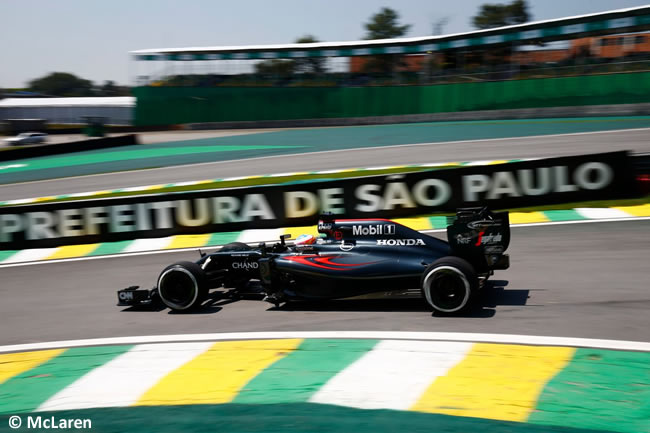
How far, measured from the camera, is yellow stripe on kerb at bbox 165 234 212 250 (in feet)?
40.1

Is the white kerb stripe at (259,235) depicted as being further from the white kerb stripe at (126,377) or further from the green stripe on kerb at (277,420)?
the green stripe on kerb at (277,420)

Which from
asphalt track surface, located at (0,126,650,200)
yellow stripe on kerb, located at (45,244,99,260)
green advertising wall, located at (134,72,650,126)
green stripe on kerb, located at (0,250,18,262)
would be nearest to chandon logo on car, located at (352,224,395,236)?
yellow stripe on kerb, located at (45,244,99,260)

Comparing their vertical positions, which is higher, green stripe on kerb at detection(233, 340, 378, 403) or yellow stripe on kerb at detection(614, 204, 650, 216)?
yellow stripe on kerb at detection(614, 204, 650, 216)

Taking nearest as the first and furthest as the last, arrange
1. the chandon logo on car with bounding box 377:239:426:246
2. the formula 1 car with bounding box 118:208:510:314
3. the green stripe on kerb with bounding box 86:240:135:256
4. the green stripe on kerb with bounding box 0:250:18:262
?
the formula 1 car with bounding box 118:208:510:314 < the chandon logo on car with bounding box 377:239:426:246 < the green stripe on kerb with bounding box 86:240:135:256 < the green stripe on kerb with bounding box 0:250:18:262

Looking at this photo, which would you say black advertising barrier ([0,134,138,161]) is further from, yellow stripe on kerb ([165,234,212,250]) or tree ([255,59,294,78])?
yellow stripe on kerb ([165,234,212,250])

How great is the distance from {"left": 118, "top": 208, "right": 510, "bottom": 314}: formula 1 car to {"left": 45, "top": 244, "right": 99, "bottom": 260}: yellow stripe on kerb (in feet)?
15.0

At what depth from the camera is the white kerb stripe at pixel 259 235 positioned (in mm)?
12255

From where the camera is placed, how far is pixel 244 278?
8.43 metres

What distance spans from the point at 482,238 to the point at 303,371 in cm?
268

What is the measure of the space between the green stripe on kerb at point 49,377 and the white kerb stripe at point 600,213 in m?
8.70

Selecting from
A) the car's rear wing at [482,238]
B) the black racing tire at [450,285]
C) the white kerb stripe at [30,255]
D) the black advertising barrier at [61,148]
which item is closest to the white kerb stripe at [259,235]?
the white kerb stripe at [30,255]

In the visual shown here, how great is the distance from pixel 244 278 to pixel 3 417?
3.43 m

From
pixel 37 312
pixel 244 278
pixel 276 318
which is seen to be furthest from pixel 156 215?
pixel 276 318

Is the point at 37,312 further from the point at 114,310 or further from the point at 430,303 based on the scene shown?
the point at 430,303
